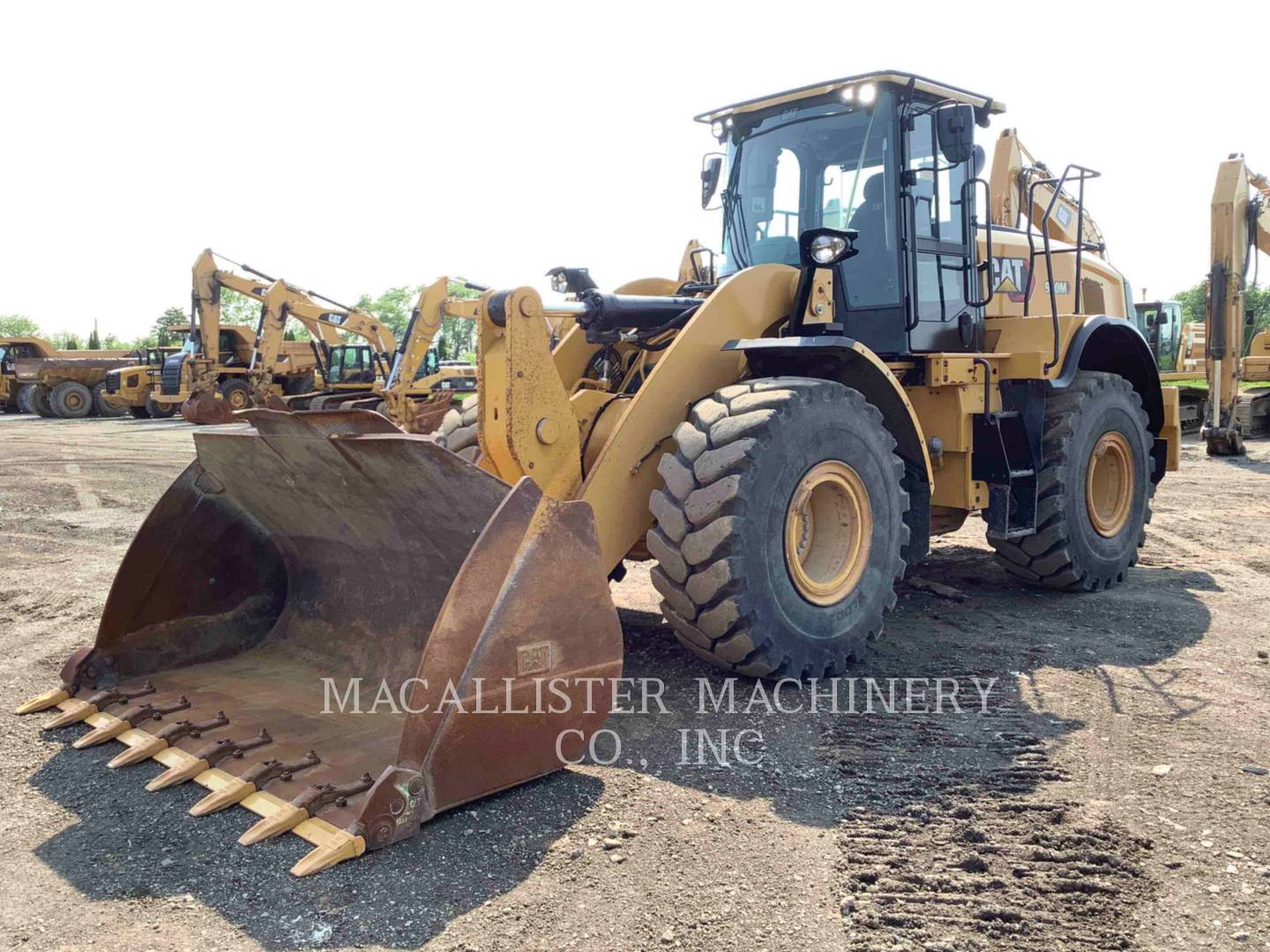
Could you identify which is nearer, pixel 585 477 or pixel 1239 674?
pixel 585 477

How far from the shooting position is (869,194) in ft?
18.4

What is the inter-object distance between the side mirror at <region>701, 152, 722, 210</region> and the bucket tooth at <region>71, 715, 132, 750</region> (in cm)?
401

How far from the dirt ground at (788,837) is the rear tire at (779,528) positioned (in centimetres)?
Answer: 30

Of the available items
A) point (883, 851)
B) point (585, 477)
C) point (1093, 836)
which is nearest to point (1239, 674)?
point (1093, 836)

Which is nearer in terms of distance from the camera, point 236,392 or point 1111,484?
point 1111,484

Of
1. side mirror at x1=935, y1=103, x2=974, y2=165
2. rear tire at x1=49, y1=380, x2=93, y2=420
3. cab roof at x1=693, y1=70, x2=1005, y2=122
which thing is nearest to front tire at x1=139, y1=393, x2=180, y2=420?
rear tire at x1=49, y1=380, x2=93, y2=420

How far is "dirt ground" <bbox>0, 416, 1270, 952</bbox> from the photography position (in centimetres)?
275

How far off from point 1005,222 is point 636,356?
4.46 m

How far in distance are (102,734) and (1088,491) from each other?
5570 millimetres

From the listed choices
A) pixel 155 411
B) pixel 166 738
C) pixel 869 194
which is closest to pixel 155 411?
pixel 155 411

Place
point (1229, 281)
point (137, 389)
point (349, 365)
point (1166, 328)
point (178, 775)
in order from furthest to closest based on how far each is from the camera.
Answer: point (137, 389) → point (349, 365) → point (1166, 328) → point (1229, 281) → point (178, 775)

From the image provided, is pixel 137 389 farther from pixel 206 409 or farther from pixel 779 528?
pixel 779 528

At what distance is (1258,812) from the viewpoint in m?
3.39

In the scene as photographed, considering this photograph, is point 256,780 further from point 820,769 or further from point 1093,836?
point 1093,836
